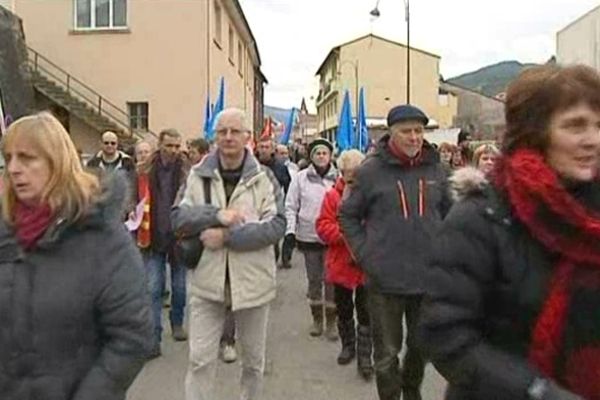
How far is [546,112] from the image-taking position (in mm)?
2420

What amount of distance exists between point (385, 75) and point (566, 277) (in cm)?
7192

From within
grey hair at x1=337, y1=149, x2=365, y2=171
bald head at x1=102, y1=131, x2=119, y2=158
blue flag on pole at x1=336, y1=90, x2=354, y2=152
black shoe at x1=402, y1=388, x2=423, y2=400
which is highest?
blue flag on pole at x1=336, y1=90, x2=354, y2=152

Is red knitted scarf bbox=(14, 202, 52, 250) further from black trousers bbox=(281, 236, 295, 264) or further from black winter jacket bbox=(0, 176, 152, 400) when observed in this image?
black trousers bbox=(281, 236, 295, 264)

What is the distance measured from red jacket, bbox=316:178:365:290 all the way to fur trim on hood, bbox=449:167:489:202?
189 inches

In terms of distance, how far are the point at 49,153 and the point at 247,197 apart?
2369 millimetres

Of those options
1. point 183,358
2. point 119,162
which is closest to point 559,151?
point 183,358

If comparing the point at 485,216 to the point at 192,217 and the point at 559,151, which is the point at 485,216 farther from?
the point at 192,217

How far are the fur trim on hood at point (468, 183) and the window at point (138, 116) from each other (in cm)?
2593

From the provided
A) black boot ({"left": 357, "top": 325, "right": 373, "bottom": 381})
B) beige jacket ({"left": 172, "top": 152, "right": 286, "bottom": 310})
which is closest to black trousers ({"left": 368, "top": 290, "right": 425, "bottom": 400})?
beige jacket ({"left": 172, "top": 152, "right": 286, "bottom": 310})

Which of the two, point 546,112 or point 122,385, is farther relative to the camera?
point 122,385

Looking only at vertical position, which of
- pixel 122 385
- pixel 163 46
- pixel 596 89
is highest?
pixel 163 46

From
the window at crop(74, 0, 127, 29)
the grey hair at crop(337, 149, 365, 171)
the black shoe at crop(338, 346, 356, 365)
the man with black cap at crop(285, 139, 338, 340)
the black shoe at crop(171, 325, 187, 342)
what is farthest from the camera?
the window at crop(74, 0, 127, 29)

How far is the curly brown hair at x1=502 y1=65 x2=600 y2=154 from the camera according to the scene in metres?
2.42

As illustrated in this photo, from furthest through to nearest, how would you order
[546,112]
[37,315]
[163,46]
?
[163,46] < [37,315] < [546,112]
